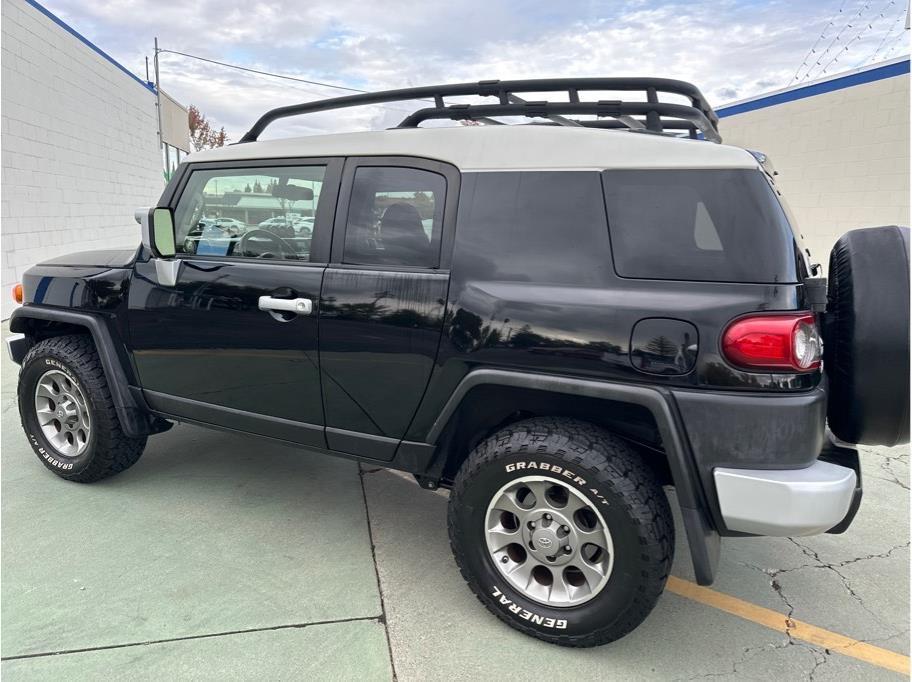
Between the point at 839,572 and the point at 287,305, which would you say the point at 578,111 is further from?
the point at 839,572

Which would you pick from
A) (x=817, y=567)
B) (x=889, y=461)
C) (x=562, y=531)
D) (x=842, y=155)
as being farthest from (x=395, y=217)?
(x=842, y=155)

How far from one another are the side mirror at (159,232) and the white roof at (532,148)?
683mm

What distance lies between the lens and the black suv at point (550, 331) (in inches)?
79.9

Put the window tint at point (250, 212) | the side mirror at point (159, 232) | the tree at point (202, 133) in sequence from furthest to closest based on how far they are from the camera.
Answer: the tree at point (202, 133) → the side mirror at point (159, 232) → the window tint at point (250, 212)

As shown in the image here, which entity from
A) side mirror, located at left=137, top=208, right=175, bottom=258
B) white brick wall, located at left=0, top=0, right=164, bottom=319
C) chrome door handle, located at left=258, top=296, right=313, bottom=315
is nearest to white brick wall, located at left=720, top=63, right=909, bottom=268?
chrome door handle, located at left=258, top=296, right=313, bottom=315

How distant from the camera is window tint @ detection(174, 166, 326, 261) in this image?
→ 2846 millimetres

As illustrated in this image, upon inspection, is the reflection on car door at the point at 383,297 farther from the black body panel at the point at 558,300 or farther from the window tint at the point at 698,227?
the window tint at the point at 698,227

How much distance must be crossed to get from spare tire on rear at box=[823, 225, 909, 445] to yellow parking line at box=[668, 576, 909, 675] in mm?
843

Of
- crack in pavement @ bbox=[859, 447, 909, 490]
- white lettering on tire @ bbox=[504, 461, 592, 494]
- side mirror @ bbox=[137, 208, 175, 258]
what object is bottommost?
crack in pavement @ bbox=[859, 447, 909, 490]

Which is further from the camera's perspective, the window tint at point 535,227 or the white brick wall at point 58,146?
the white brick wall at point 58,146

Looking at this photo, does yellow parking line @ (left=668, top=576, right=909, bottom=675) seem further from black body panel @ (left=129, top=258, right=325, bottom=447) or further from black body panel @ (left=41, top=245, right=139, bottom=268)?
black body panel @ (left=41, top=245, right=139, bottom=268)

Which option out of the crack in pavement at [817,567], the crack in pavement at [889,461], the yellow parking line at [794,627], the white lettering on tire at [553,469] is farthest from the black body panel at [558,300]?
the crack in pavement at [889,461]

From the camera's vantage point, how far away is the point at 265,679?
216cm

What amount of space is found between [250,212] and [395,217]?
871 mm
